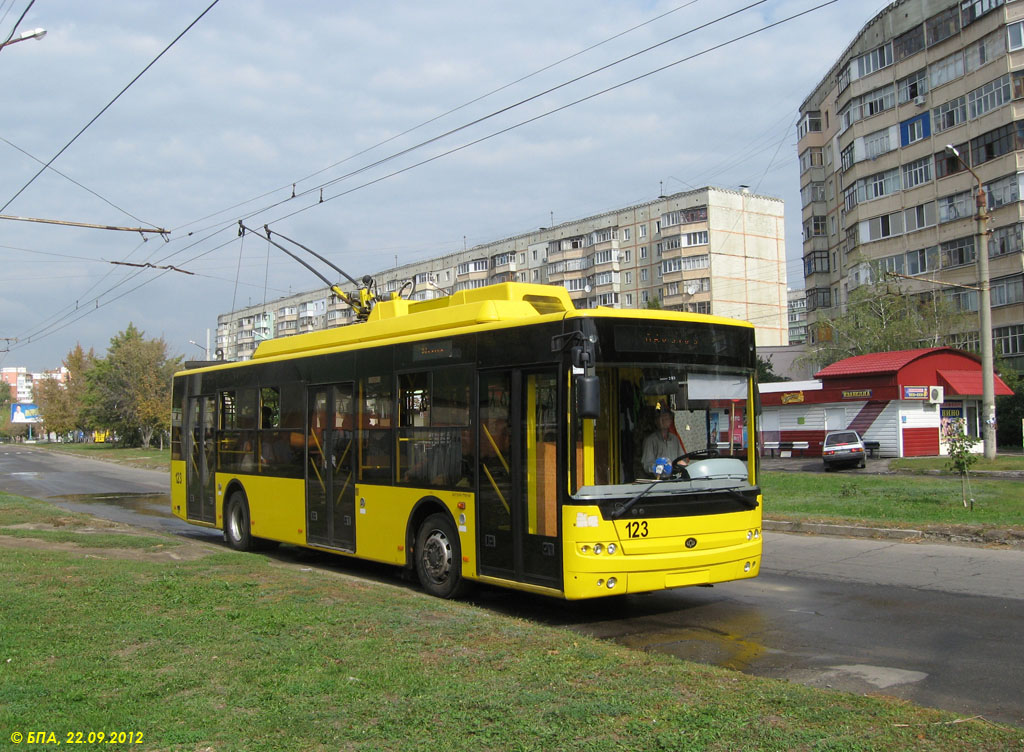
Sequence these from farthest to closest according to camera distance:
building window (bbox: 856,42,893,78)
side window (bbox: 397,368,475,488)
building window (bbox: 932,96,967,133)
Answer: building window (bbox: 856,42,893,78) → building window (bbox: 932,96,967,133) → side window (bbox: 397,368,475,488)

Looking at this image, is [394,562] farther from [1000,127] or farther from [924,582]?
[1000,127]

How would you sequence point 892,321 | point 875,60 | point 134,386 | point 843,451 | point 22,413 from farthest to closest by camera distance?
point 22,413 → point 134,386 → point 875,60 → point 892,321 → point 843,451

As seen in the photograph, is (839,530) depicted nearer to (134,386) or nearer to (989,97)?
(989,97)

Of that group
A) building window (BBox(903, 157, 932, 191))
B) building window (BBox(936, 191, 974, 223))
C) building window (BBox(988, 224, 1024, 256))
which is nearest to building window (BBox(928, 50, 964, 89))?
building window (BBox(903, 157, 932, 191))

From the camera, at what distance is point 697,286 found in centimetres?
7256

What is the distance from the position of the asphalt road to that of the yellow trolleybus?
0.66m

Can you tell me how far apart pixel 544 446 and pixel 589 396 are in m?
0.90

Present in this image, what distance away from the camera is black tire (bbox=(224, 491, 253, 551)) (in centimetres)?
1438

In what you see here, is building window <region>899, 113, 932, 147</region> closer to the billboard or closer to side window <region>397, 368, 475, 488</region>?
side window <region>397, 368, 475, 488</region>

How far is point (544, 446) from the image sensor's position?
8391 mm

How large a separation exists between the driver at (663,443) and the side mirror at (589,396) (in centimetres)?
88

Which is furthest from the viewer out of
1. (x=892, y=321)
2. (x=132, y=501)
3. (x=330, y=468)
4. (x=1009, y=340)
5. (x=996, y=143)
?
(x=892, y=321)

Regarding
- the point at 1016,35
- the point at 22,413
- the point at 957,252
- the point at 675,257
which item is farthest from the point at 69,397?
the point at 1016,35

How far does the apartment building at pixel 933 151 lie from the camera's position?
148 feet
